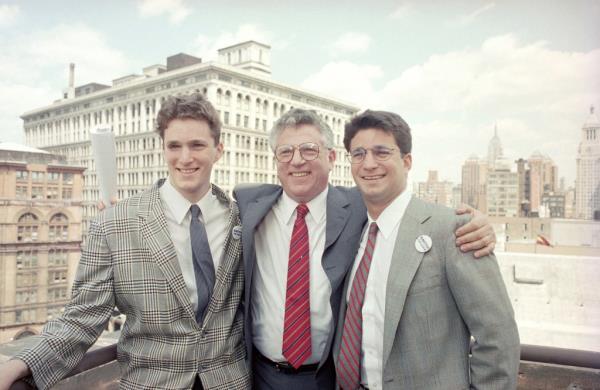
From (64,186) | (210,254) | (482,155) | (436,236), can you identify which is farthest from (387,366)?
(482,155)

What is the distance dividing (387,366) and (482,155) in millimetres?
94477

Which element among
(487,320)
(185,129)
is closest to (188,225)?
(185,129)

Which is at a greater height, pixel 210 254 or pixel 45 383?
pixel 210 254

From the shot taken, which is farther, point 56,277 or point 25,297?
point 56,277

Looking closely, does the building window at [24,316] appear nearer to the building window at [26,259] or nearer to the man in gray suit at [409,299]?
the building window at [26,259]

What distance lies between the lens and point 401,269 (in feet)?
5.87

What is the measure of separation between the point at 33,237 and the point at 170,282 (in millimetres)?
41569

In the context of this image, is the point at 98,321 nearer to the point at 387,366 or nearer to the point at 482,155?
the point at 387,366

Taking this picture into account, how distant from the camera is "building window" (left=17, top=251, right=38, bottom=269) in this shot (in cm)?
3772

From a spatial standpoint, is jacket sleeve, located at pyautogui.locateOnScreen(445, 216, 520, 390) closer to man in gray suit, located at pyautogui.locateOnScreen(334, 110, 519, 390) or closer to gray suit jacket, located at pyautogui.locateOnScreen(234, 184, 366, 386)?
man in gray suit, located at pyautogui.locateOnScreen(334, 110, 519, 390)

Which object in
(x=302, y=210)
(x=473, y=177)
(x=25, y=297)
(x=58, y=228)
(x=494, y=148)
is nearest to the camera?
(x=302, y=210)

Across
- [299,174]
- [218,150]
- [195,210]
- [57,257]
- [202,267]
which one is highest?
[218,150]

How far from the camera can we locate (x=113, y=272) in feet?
6.30

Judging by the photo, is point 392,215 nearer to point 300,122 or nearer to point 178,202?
point 300,122
